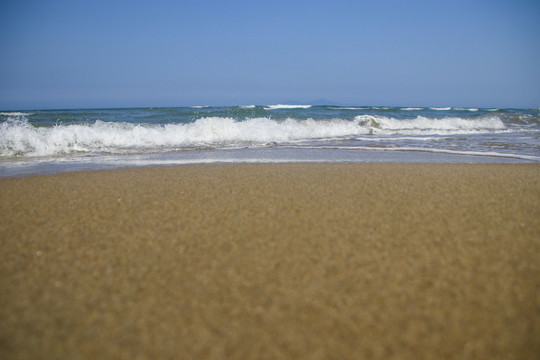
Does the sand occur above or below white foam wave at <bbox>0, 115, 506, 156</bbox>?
below

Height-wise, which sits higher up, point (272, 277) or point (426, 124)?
point (426, 124)

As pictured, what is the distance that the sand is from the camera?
41.2 inches

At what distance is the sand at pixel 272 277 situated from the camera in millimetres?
1047

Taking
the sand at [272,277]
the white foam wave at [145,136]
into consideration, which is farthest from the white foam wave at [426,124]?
the sand at [272,277]

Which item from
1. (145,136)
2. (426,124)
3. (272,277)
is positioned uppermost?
(426,124)

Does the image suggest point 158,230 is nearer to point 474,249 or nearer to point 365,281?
point 365,281

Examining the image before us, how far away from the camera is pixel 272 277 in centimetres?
137

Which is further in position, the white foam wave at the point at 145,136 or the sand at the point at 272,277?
the white foam wave at the point at 145,136

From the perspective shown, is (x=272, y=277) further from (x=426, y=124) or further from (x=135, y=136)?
(x=426, y=124)

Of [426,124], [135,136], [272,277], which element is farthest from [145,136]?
[426,124]

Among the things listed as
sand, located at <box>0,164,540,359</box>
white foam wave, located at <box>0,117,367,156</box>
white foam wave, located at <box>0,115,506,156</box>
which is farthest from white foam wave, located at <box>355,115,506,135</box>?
sand, located at <box>0,164,540,359</box>

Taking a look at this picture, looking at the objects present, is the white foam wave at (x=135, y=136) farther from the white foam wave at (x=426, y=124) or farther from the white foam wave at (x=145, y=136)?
the white foam wave at (x=426, y=124)

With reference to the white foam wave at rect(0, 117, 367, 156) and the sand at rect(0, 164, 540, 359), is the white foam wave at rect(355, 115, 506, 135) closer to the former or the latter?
the white foam wave at rect(0, 117, 367, 156)

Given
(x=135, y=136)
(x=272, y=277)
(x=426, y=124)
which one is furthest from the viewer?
(x=426, y=124)
